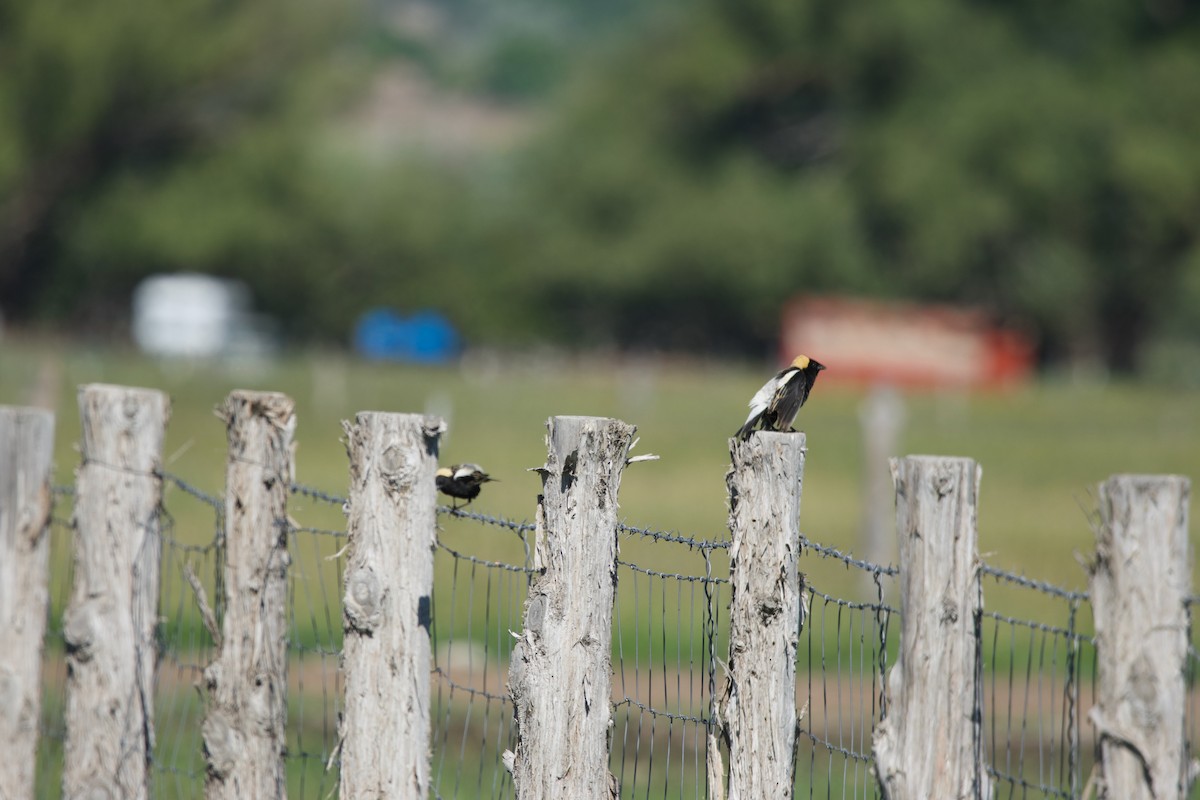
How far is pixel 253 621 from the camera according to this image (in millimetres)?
4504

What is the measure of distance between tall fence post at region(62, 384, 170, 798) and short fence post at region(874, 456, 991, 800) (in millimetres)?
2579

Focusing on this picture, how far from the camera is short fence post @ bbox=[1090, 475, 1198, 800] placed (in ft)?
10.0

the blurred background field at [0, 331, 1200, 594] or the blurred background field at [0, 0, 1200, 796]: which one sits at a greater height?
the blurred background field at [0, 0, 1200, 796]

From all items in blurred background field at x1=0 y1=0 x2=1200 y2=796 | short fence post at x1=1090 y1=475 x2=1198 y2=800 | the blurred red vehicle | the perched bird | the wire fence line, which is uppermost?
blurred background field at x1=0 y1=0 x2=1200 y2=796

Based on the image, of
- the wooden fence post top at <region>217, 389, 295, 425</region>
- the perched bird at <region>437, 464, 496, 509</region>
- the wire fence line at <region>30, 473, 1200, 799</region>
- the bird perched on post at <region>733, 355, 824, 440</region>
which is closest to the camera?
the wire fence line at <region>30, 473, 1200, 799</region>

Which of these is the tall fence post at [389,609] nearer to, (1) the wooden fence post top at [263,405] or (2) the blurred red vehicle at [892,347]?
(1) the wooden fence post top at [263,405]

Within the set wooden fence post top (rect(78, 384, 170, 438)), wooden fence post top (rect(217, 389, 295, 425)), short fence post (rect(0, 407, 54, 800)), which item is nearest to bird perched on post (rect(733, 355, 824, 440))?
wooden fence post top (rect(217, 389, 295, 425))

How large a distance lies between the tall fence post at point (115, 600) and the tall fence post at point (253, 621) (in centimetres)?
53

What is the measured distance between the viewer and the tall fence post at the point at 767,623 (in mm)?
3596

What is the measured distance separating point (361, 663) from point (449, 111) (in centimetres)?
17454

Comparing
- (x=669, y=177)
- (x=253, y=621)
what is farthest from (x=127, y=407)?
(x=669, y=177)

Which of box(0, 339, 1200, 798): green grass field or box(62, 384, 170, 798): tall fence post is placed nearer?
box(62, 384, 170, 798): tall fence post

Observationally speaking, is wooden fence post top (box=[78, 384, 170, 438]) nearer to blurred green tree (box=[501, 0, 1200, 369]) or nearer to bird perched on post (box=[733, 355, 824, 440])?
bird perched on post (box=[733, 355, 824, 440])

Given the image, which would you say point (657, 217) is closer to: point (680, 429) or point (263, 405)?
point (680, 429)
